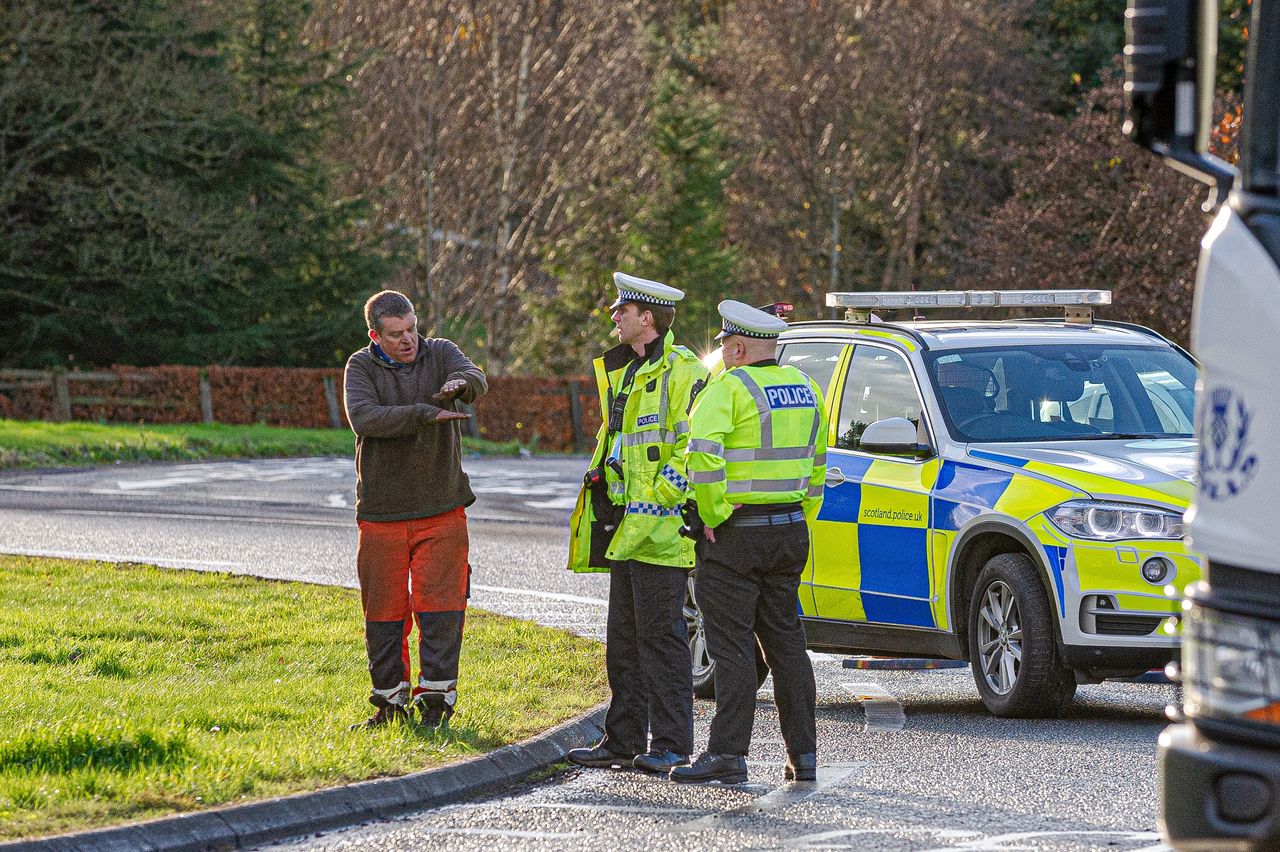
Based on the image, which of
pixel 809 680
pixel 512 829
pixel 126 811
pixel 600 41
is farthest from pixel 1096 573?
pixel 600 41

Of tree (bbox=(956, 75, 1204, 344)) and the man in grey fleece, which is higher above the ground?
tree (bbox=(956, 75, 1204, 344))

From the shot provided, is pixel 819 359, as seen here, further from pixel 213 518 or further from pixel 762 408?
pixel 213 518

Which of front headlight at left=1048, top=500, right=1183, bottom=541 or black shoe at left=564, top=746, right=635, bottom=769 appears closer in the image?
black shoe at left=564, top=746, right=635, bottom=769

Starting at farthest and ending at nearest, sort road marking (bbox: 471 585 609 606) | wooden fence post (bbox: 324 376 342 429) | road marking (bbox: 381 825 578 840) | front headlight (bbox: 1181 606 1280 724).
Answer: wooden fence post (bbox: 324 376 342 429) < road marking (bbox: 471 585 609 606) < road marking (bbox: 381 825 578 840) < front headlight (bbox: 1181 606 1280 724)

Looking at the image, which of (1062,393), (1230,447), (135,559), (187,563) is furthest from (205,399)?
(1230,447)

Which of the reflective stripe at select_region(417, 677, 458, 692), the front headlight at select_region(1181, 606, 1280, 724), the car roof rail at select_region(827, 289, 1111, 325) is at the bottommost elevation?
the reflective stripe at select_region(417, 677, 458, 692)

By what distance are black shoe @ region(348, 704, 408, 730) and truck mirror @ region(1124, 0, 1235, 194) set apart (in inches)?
189

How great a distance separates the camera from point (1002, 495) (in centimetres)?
956

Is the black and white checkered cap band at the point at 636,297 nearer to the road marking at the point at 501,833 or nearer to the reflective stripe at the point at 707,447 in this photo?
the reflective stripe at the point at 707,447

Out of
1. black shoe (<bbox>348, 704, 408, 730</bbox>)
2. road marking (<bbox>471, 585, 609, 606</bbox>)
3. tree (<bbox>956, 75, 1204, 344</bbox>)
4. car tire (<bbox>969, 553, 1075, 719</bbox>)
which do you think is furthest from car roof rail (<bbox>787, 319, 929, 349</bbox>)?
tree (<bbox>956, 75, 1204, 344</bbox>)

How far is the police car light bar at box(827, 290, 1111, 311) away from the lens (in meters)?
11.0

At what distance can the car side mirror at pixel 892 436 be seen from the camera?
389 inches

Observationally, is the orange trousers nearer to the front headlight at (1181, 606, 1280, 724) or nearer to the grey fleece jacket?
the grey fleece jacket

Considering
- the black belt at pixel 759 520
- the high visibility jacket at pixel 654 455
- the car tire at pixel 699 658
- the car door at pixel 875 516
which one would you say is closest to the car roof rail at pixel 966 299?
the car door at pixel 875 516
